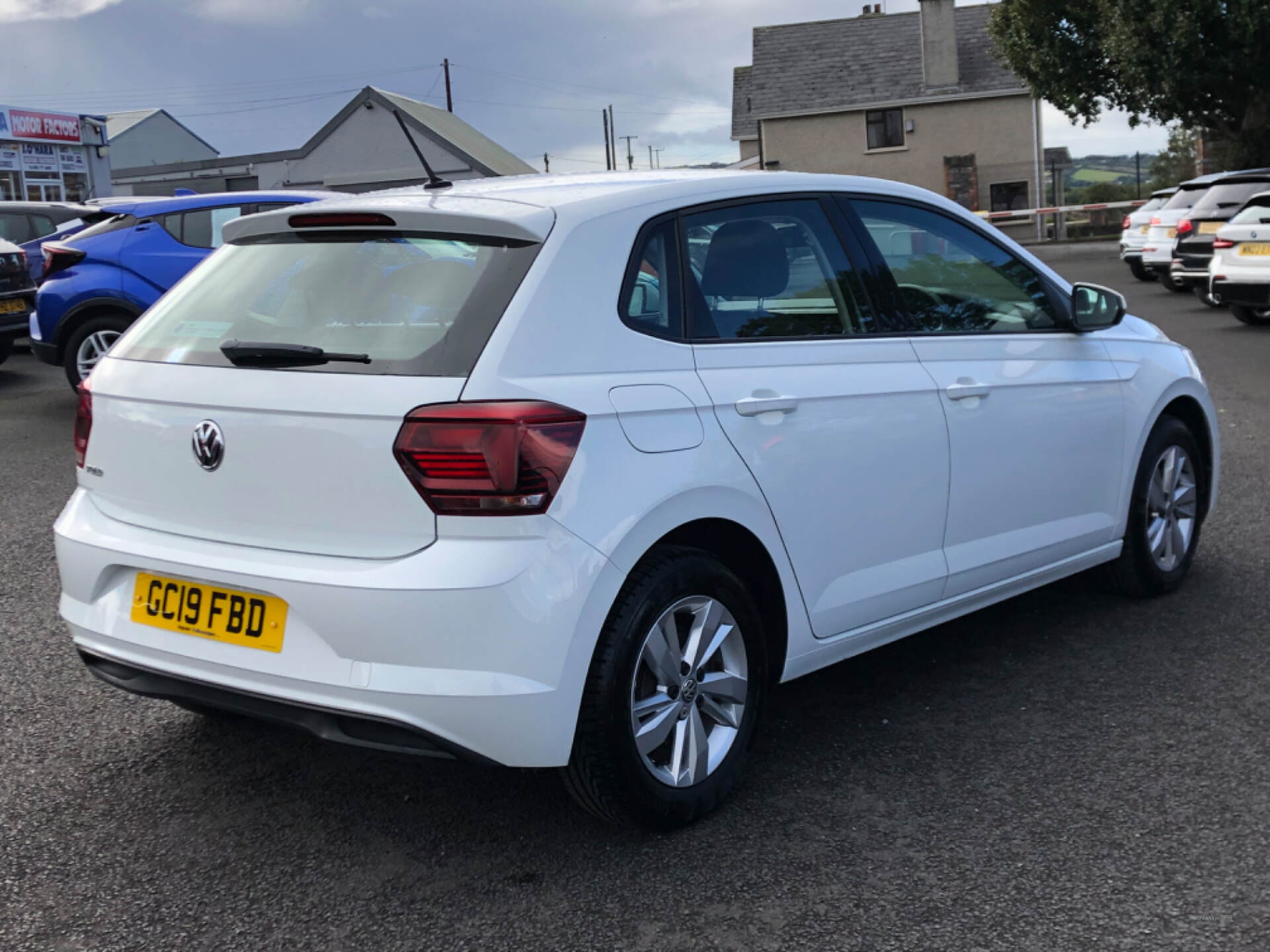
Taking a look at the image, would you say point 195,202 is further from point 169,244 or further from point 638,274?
point 638,274

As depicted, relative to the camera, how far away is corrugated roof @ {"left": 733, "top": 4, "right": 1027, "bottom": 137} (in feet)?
166

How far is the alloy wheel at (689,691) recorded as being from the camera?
341 centimetres

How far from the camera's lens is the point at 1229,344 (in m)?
14.6

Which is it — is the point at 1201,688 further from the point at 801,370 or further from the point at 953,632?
the point at 801,370

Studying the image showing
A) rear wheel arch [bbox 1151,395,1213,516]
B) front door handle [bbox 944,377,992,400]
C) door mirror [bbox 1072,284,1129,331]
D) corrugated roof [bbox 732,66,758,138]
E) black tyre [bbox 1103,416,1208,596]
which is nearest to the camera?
front door handle [bbox 944,377,992,400]

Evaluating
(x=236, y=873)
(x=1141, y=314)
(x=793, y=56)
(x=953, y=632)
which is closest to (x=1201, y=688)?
(x=953, y=632)

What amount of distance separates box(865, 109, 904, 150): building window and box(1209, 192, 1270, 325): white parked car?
3651 centimetres

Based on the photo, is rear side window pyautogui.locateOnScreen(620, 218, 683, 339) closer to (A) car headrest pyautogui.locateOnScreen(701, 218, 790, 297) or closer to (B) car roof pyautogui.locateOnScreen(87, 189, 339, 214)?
(A) car headrest pyautogui.locateOnScreen(701, 218, 790, 297)

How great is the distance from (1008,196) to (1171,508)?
46.9 meters

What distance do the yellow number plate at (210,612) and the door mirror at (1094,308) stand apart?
3105mm

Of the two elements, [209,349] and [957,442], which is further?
[957,442]

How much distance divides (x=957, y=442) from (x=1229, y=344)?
38.3 feet

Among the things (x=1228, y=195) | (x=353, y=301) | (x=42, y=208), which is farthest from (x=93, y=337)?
(x=1228, y=195)

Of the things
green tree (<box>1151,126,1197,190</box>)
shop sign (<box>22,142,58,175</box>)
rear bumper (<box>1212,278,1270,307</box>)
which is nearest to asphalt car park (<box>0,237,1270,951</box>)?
rear bumper (<box>1212,278,1270,307</box>)
